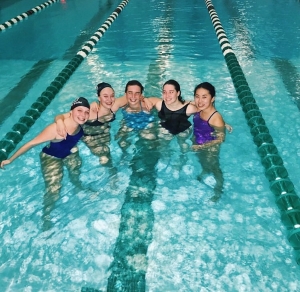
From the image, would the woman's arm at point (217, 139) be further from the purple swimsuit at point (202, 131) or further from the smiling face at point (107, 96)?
the smiling face at point (107, 96)

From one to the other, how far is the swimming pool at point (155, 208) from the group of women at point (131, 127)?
12cm

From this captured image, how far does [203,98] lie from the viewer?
3094 mm

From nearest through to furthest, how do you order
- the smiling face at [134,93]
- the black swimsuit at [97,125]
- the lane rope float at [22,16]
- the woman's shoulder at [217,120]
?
the woman's shoulder at [217,120], the smiling face at [134,93], the black swimsuit at [97,125], the lane rope float at [22,16]

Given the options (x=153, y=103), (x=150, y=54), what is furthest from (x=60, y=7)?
(x=153, y=103)

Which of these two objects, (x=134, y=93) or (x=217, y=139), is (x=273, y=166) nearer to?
(x=217, y=139)

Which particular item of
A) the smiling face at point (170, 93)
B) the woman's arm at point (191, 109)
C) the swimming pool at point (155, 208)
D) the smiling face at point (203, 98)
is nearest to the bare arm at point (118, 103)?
the swimming pool at point (155, 208)

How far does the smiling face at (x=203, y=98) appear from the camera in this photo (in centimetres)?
308

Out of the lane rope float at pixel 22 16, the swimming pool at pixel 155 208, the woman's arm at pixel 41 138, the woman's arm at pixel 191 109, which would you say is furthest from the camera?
the lane rope float at pixel 22 16

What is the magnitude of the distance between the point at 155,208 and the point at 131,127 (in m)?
1.24

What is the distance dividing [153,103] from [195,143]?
70 cm

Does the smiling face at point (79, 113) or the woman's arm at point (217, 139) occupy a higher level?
the smiling face at point (79, 113)

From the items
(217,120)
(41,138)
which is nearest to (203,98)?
(217,120)

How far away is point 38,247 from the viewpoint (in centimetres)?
244

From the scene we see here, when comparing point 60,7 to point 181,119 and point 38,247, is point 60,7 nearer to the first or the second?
point 181,119
